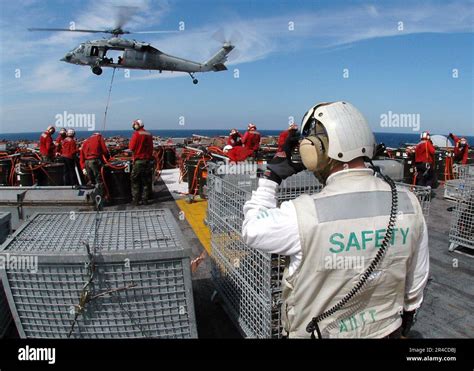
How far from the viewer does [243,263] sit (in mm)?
3338

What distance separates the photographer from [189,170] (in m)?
9.21

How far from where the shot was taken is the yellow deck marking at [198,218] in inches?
242

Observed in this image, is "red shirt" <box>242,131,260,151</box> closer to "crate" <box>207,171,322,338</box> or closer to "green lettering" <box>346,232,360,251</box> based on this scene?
"crate" <box>207,171,322,338</box>

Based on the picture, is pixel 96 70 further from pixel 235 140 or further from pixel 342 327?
pixel 342 327

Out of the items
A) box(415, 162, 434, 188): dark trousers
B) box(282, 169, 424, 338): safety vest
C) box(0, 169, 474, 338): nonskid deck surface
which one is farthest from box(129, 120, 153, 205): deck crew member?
box(415, 162, 434, 188): dark trousers

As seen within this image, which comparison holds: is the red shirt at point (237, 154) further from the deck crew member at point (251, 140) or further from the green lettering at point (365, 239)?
the green lettering at point (365, 239)

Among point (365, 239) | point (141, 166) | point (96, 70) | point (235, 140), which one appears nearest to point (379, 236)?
point (365, 239)

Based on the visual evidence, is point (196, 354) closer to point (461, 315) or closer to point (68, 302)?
point (68, 302)

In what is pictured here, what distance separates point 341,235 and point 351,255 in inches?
4.9

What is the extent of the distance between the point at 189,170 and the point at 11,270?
688cm

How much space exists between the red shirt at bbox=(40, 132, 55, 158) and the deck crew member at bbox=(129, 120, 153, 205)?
437cm

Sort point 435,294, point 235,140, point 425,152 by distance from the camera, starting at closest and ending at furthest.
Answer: point 435,294 → point 425,152 → point 235,140

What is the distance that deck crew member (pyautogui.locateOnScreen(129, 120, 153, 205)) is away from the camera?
344 inches

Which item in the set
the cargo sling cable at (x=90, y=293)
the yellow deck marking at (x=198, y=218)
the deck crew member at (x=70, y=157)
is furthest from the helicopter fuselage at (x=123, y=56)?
the cargo sling cable at (x=90, y=293)
